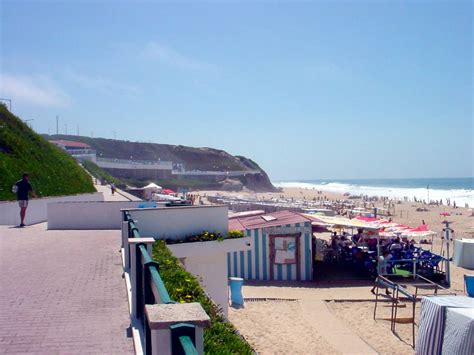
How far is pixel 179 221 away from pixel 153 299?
667 centimetres

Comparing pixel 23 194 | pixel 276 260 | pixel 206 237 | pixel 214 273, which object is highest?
pixel 23 194

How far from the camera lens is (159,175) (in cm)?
8106

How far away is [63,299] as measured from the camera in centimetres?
621

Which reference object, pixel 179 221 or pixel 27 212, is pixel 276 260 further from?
pixel 27 212

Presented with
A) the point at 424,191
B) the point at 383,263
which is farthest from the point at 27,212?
the point at 424,191

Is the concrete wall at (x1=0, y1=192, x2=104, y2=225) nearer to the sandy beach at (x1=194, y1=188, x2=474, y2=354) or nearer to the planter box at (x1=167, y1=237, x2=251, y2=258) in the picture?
the planter box at (x1=167, y1=237, x2=251, y2=258)

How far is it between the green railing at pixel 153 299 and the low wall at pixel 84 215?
6917 millimetres

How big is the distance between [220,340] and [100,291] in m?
3.22

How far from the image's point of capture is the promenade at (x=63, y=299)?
185 inches

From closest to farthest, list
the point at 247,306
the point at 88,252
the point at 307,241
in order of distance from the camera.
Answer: the point at 88,252
the point at 247,306
the point at 307,241

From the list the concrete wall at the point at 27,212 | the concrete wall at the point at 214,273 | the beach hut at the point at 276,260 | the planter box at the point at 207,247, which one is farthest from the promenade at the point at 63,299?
A: the beach hut at the point at 276,260

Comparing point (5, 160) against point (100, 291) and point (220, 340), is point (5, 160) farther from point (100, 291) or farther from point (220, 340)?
point (220, 340)

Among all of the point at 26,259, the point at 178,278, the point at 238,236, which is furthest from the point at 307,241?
the point at 178,278

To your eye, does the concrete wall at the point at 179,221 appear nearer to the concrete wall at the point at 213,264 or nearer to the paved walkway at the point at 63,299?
the concrete wall at the point at 213,264
